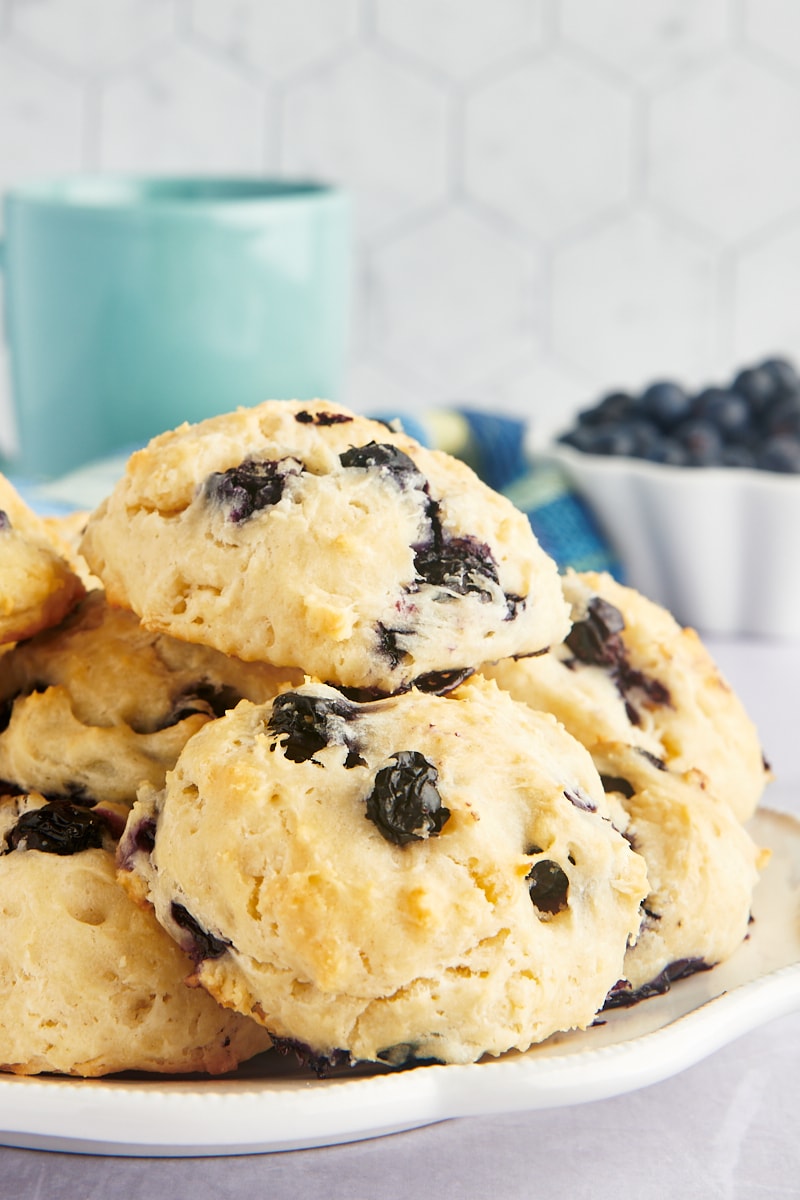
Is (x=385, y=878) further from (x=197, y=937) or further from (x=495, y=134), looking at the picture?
(x=495, y=134)

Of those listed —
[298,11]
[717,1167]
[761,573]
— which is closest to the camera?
[717,1167]

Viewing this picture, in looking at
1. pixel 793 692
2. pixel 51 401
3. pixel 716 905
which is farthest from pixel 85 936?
pixel 51 401

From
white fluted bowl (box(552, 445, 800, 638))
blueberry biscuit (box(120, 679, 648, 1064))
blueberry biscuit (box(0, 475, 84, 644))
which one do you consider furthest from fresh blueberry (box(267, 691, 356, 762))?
white fluted bowl (box(552, 445, 800, 638))

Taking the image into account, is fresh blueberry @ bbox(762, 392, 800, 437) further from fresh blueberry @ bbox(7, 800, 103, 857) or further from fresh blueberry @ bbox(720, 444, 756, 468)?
fresh blueberry @ bbox(7, 800, 103, 857)

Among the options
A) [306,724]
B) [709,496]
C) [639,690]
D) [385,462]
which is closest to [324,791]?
[306,724]

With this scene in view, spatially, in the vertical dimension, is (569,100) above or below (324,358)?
above

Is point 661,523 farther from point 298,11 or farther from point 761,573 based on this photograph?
point 298,11
